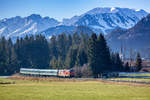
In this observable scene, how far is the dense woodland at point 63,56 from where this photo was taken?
109 metres

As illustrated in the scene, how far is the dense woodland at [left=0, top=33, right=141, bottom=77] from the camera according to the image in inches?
4279

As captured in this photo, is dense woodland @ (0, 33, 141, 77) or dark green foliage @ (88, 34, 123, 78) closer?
dark green foliage @ (88, 34, 123, 78)

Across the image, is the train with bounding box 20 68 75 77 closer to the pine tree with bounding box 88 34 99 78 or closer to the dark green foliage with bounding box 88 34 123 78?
the pine tree with bounding box 88 34 99 78

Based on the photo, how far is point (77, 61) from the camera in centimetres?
12194

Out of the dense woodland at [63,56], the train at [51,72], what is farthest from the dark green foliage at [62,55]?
the train at [51,72]

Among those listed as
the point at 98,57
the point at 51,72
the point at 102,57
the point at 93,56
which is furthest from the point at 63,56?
the point at 93,56

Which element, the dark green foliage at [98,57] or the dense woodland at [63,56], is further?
the dense woodland at [63,56]

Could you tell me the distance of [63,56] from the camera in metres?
163

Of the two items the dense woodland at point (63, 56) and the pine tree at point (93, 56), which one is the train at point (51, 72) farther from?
the pine tree at point (93, 56)

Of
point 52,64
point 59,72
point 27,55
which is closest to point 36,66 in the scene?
point 27,55

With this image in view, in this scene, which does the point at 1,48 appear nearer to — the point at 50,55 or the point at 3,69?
the point at 3,69

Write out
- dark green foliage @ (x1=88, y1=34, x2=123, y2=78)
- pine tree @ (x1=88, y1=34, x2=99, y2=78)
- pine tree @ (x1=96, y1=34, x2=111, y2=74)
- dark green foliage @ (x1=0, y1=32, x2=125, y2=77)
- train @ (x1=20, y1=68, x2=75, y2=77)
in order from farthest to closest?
dark green foliage @ (x1=0, y1=32, x2=125, y2=77) → pine tree @ (x1=96, y1=34, x2=111, y2=74) → dark green foliage @ (x1=88, y1=34, x2=123, y2=78) → pine tree @ (x1=88, y1=34, x2=99, y2=78) → train @ (x1=20, y1=68, x2=75, y2=77)

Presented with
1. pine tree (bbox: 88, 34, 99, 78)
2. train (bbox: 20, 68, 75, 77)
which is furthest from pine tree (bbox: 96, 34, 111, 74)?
train (bbox: 20, 68, 75, 77)

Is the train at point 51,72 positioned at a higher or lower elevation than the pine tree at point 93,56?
lower
